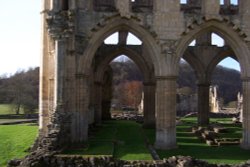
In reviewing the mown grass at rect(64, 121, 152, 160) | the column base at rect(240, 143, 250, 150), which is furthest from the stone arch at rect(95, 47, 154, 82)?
the column base at rect(240, 143, 250, 150)

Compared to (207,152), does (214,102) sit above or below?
above

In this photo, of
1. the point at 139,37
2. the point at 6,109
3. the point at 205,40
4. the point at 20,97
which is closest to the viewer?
the point at 139,37

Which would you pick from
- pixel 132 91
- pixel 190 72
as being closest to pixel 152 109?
pixel 132 91

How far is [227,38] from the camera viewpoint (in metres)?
18.4

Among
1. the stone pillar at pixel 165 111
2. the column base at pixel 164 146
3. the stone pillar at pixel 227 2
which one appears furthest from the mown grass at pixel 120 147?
the stone pillar at pixel 227 2

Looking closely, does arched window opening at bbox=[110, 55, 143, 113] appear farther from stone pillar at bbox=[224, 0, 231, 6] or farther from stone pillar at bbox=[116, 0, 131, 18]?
stone pillar at bbox=[116, 0, 131, 18]

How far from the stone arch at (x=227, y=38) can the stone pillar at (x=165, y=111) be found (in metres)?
1.21

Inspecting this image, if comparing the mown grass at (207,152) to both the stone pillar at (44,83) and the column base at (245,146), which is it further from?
Answer: the stone pillar at (44,83)

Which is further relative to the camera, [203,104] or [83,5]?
[203,104]

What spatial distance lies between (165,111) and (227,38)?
4.34m

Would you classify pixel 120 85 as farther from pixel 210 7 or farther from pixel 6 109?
pixel 210 7

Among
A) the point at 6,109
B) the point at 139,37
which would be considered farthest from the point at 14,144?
the point at 6,109

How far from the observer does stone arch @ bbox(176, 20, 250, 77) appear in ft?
59.1

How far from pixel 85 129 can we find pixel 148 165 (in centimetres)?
579
